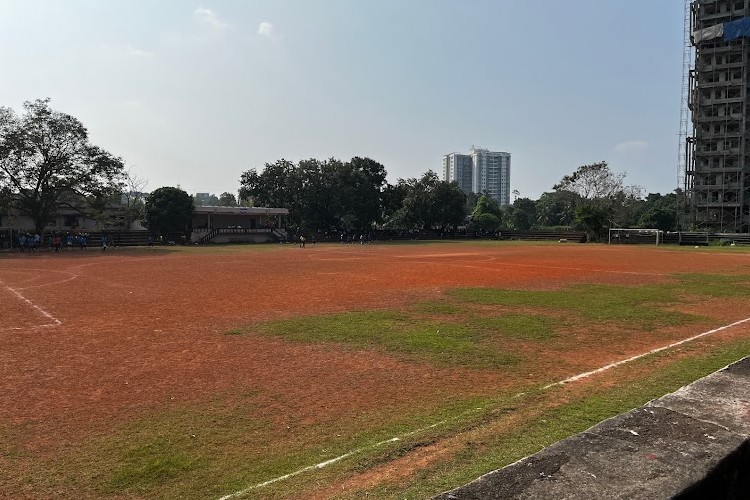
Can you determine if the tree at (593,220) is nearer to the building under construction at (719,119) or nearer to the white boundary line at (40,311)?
the building under construction at (719,119)

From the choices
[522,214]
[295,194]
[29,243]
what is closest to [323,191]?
[295,194]

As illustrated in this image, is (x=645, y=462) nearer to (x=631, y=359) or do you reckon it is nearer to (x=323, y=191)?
(x=631, y=359)

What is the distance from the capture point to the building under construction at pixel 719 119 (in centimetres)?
6438

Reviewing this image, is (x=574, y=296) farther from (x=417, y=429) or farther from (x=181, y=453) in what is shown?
(x=181, y=453)

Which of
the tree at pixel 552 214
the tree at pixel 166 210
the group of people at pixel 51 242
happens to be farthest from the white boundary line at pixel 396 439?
the tree at pixel 552 214

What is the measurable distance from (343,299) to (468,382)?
8568 mm

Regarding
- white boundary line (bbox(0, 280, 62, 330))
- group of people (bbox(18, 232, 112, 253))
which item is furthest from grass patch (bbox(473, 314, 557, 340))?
group of people (bbox(18, 232, 112, 253))

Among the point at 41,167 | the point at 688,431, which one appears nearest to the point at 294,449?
the point at 688,431

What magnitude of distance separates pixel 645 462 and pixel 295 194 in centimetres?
6854

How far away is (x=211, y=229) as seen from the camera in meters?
60.0

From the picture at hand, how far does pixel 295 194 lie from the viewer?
227 feet

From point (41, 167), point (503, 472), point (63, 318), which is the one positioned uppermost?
point (41, 167)

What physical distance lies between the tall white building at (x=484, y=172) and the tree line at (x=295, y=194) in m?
92.0

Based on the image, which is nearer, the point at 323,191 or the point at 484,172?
the point at 323,191
